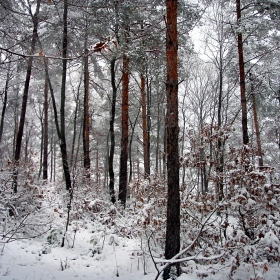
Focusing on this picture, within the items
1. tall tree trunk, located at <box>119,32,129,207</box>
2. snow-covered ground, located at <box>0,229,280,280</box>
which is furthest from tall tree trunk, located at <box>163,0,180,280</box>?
tall tree trunk, located at <box>119,32,129,207</box>

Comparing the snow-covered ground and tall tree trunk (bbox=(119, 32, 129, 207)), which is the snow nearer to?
the snow-covered ground

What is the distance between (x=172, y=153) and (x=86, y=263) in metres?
3.35

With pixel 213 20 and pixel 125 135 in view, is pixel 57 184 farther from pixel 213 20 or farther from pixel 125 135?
pixel 213 20

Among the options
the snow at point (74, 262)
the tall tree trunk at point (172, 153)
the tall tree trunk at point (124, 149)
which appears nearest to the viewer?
the snow at point (74, 262)

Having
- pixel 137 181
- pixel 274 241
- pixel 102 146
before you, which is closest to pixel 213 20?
pixel 137 181

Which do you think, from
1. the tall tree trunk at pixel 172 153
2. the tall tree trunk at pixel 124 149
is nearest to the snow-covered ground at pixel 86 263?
the tall tree trunk at pixel 172 153

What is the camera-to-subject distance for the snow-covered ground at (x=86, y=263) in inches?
187

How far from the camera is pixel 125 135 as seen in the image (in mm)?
10289

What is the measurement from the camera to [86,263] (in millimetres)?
5547

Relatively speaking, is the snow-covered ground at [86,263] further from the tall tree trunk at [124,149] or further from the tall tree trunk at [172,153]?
the tall tree trunk at [124,149]

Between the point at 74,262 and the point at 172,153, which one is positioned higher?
the point at 172,153

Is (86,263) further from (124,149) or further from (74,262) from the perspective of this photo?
(124,149)

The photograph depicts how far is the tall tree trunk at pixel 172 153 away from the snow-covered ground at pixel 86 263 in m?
0.66

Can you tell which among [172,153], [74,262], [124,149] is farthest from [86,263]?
[124,149]
